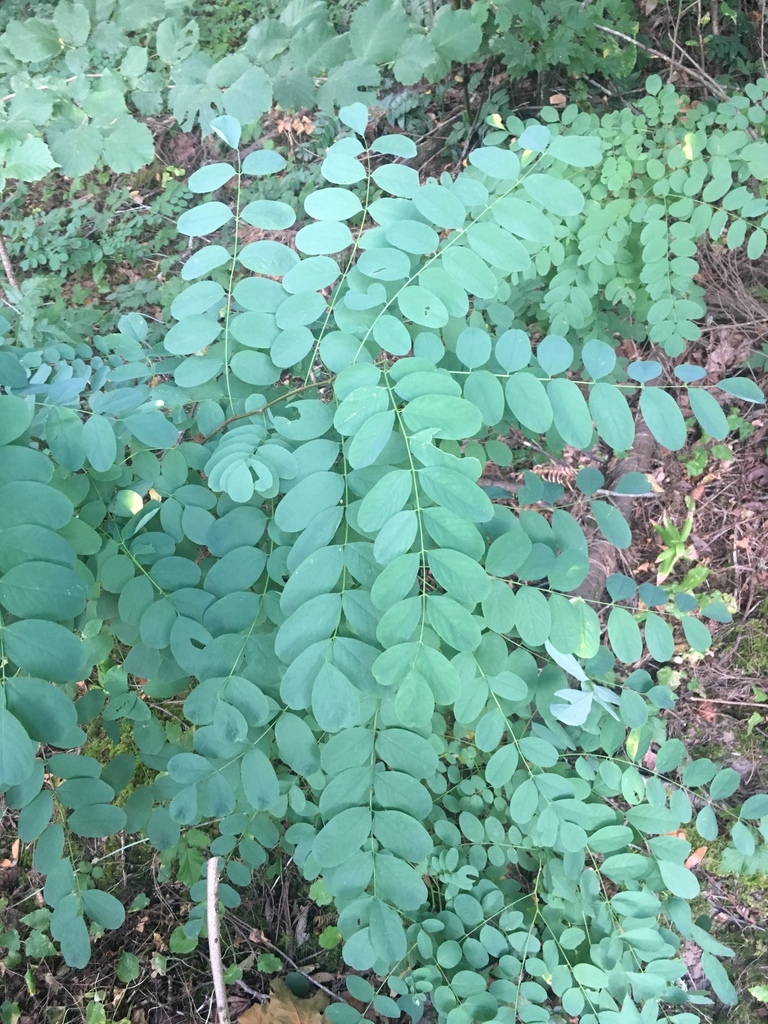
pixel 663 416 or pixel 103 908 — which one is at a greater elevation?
pixel 663 416

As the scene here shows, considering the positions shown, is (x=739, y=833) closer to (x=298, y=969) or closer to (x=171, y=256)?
(x=298, y=969)

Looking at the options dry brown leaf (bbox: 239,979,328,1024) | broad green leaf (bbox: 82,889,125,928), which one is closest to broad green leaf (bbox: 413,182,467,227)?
broad green leaf (bbox: 82,889,125,928)

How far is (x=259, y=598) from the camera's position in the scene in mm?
1062

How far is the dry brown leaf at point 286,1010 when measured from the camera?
5.76 feet

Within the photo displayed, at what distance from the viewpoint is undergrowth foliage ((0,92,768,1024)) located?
855mm

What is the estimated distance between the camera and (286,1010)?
69.7 inches

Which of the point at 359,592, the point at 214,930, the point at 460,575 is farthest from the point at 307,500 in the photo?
the point at 214,930

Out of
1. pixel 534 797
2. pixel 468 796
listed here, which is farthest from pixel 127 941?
pixel 534 797

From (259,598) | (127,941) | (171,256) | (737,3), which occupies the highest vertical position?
(737,3)

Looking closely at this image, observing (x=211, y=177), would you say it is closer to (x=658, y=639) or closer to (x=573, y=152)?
(x=573, y=152)

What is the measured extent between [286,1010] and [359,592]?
5.24ft

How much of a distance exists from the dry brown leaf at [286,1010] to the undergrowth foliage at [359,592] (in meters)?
0.45

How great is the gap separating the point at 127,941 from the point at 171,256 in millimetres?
3330

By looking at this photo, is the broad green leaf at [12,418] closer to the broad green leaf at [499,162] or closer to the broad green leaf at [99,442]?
the broad green leaf at [99,442]
